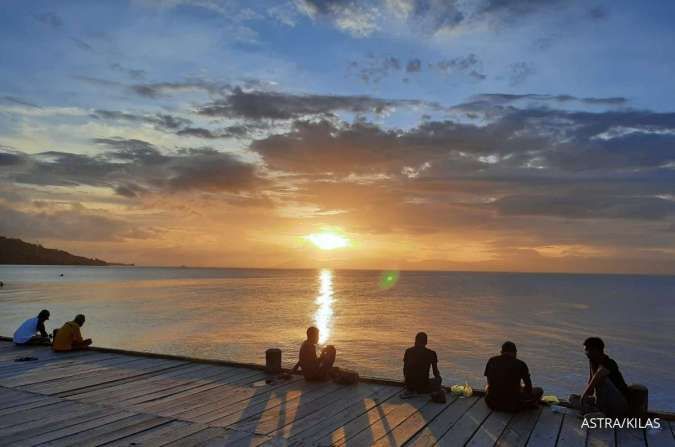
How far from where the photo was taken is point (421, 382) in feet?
35.9

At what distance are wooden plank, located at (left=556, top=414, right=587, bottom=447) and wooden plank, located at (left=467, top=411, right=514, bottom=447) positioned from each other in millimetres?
982

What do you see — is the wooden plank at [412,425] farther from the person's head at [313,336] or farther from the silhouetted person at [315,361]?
the person's head at [313,336]

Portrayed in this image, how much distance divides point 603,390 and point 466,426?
2.94 meters

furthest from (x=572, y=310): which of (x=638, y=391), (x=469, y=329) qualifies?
(x=638, y=391)

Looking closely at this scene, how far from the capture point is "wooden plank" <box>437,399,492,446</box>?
827cm

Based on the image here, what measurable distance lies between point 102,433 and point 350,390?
5.46 meters

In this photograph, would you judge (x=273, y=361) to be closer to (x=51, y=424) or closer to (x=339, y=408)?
(x=339, y=408)

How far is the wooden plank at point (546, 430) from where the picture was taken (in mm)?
8211

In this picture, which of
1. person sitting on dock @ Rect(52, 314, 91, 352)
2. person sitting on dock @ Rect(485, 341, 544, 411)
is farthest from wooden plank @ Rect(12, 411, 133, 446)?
person sitting on dock @ Rect(485, 341, 544, 411)

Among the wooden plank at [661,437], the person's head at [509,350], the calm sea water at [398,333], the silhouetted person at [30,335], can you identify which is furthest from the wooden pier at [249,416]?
the calm sea water at [398,333]

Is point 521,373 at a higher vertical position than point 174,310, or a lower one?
higher

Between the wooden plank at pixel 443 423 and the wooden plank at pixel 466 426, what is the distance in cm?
8

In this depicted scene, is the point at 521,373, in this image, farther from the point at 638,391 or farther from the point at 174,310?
the point at 174,310

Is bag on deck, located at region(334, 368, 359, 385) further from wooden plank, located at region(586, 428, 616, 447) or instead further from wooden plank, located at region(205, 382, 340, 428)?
wooden plank, located at region(586, 428, 616, 447)
